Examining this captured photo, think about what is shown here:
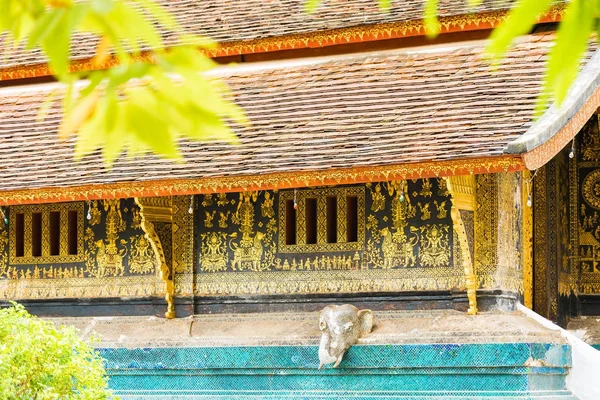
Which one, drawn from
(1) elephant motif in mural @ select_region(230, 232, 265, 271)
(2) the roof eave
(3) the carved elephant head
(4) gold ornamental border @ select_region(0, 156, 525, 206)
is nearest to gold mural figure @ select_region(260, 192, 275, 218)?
(1) elephant motif in mural @ select_region(230, 232, 265, 271)

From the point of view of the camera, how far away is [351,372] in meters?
10.3

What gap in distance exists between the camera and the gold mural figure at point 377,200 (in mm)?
10711

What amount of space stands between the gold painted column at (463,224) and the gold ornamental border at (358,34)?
67.2 inches

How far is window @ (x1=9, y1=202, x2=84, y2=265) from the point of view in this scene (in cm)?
1216

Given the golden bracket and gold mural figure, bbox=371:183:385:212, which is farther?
the golden bracket

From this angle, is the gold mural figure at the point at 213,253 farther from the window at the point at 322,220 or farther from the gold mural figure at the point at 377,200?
the gold mural figure at the point at 377,200

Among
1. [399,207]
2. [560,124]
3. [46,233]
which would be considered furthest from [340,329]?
[46,233]

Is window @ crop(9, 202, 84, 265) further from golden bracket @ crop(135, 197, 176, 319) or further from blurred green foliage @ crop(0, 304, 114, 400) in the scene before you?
blurred green foliage @ crop(0, 304, 114, 400)

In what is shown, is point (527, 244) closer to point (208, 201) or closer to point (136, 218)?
point (208, 201)

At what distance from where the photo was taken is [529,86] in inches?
399

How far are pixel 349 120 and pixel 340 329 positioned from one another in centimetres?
173

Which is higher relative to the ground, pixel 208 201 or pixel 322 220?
pixel 208 201

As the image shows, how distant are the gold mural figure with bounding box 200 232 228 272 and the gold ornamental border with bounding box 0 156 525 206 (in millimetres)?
1168

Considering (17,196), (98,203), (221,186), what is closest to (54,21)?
(221,186)
